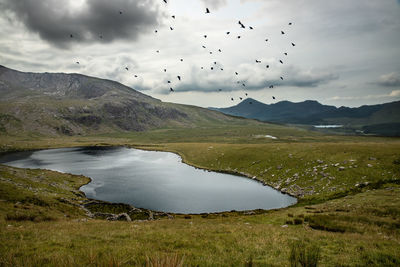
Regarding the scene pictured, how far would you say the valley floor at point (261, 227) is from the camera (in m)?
11.0

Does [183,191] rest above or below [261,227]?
below

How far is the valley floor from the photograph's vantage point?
10977mm

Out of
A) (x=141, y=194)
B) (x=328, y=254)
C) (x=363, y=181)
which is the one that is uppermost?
(x=328, y=254)

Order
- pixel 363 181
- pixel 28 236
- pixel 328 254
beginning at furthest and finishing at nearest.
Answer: pixel 363 181 < pixel 28 236 < pixel 328 254

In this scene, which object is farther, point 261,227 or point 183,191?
point 183,191

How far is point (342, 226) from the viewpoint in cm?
2056

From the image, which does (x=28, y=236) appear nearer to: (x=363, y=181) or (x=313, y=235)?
(x=313, y=235)

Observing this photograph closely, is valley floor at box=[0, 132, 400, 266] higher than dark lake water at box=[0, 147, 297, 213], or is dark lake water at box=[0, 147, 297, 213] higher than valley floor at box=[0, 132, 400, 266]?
valley floor at box=[0, 132, 400, 266]

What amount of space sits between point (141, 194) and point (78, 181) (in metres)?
26.7

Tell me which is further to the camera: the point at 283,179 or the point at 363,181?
the point at 283,179

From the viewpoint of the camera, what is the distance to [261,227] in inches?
864

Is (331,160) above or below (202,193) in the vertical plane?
above

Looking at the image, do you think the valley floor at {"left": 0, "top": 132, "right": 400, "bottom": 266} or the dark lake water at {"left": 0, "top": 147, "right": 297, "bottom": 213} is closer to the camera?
the valley floor at {"left": 0, "top": 132, "right": 400, "bottom": 266}

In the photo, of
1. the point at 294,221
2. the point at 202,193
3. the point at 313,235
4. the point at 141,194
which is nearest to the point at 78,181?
the point at 141,194
